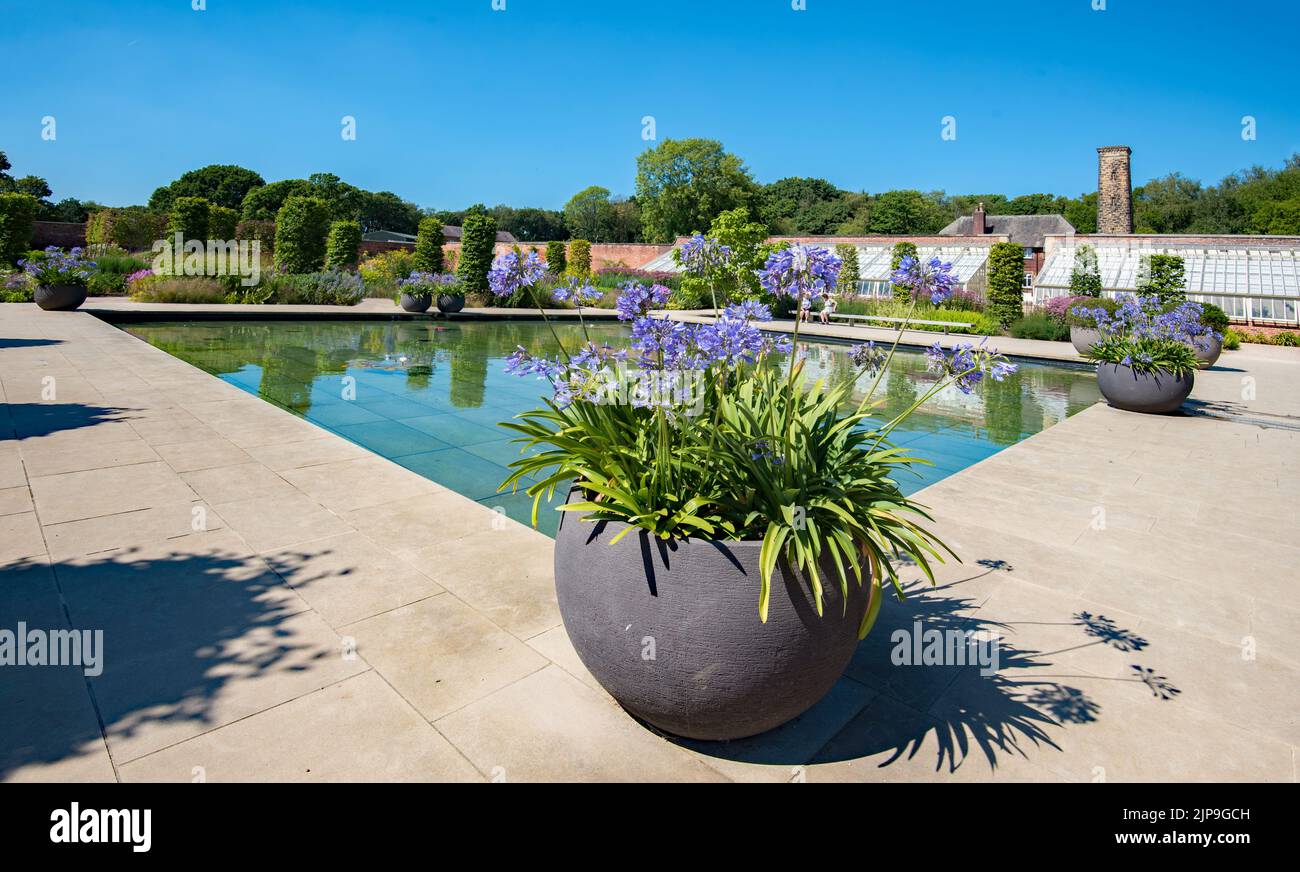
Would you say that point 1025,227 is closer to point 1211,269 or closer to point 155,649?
point 1211,269

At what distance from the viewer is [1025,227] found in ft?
154

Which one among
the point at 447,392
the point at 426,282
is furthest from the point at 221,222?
the point at 447,392

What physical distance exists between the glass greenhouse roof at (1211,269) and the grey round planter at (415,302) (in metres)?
23.4

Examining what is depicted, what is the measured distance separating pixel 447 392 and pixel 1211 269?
96.2 feet

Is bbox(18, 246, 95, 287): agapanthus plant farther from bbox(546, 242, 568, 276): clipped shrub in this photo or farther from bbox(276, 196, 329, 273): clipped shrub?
→ bbox(546, 242, 568, 276): clipped shrub

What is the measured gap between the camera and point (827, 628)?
208 centimetres

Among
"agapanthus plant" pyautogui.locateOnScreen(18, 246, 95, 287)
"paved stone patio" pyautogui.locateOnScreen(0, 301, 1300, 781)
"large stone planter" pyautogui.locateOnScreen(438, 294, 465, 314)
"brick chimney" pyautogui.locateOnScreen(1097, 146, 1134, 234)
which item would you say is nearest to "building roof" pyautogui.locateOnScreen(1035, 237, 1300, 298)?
"brick chimney" pyautogui.locateOnScreen(1097, 146, 1134, 234)

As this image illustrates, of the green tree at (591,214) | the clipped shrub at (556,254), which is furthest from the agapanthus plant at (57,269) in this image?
the green tree at (591,214)

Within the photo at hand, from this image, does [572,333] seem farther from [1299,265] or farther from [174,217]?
[1299,265]

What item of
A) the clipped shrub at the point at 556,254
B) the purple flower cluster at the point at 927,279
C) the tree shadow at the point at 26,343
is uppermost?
the clipped shrub at the point at 556,254

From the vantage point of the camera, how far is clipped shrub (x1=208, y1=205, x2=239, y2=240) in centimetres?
2437

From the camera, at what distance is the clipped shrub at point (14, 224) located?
2256 cm

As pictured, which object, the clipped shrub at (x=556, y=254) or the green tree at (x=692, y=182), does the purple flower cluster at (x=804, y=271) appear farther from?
the green tree at (x=692, y=182)
